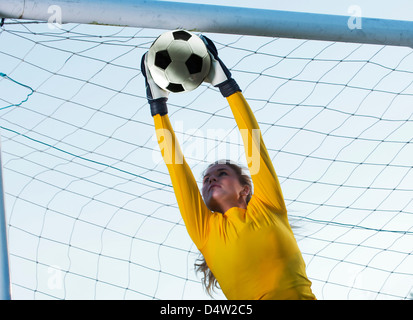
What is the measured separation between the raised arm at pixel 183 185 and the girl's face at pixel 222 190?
0.41 feet

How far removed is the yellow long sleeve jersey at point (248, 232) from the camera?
243 centimetres

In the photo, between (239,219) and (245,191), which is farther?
(245,191)

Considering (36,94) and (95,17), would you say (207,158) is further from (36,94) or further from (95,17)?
(95,17)

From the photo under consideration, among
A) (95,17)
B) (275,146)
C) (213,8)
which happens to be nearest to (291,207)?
(275,146)

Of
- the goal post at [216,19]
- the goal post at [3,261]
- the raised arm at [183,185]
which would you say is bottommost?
the goal post at [3,261]

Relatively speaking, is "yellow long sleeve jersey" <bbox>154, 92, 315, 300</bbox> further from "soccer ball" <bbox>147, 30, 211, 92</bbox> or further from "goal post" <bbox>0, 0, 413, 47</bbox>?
"goal post" <bbox>0, 0, 413, 47</bbox>

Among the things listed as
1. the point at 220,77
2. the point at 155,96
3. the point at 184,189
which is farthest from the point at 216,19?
the point at 184,189

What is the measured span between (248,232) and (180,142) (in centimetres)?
157

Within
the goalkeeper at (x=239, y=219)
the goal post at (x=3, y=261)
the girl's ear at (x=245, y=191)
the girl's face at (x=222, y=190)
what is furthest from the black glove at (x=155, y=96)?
the goal post at (x=3, y=261)

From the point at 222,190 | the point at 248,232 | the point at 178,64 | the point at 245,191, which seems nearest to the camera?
the point at 248,232

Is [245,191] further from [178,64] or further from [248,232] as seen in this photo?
[178,64]

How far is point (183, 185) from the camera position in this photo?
2.60 m

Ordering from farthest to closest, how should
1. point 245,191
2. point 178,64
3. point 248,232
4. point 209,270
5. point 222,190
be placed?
point 209,270, point 245,191, point 222,190, point 178,64, point 248,232

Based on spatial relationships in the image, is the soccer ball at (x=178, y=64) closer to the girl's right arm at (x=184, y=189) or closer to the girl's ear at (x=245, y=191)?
the girl's right arm at (x=184, y=189)
